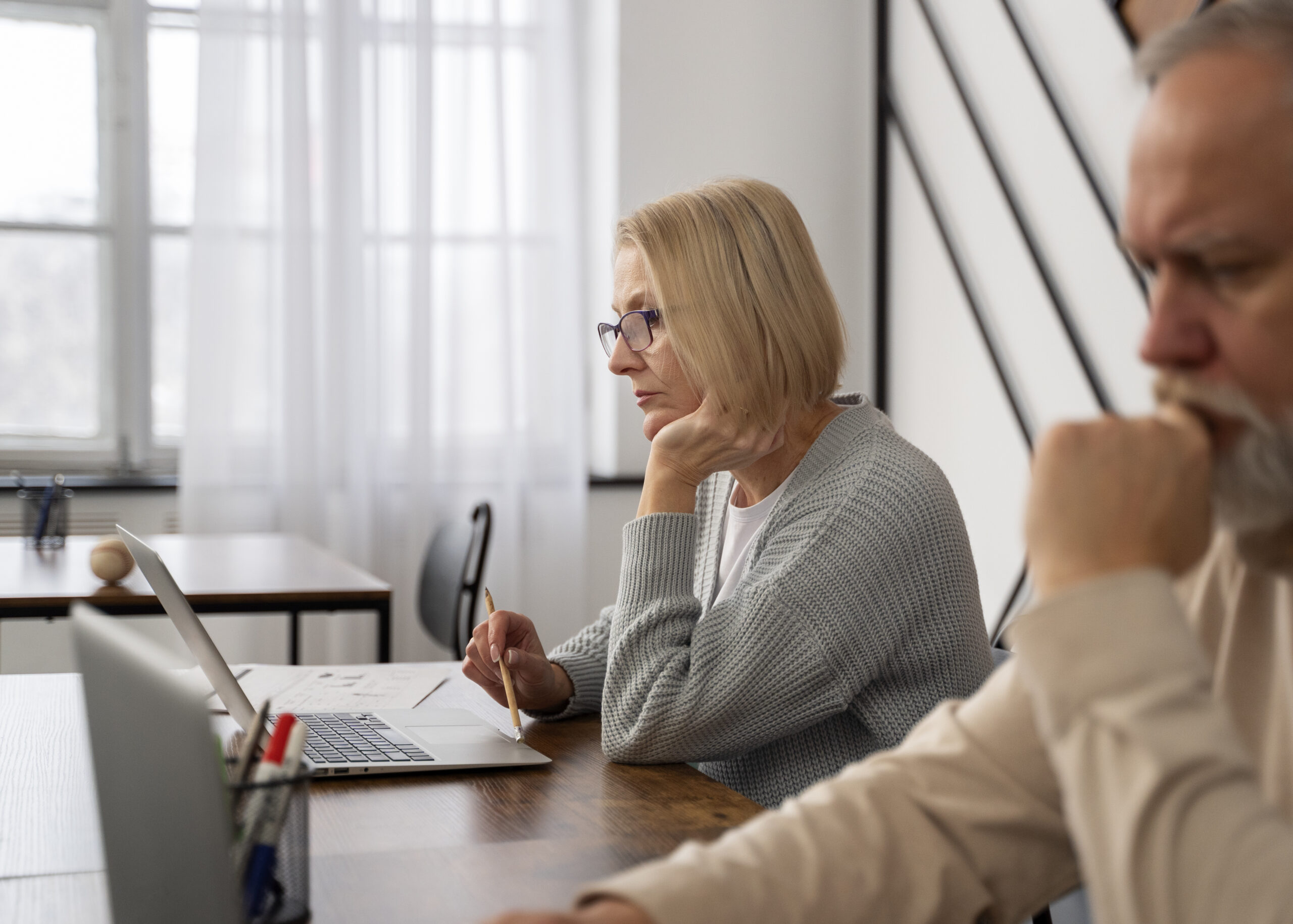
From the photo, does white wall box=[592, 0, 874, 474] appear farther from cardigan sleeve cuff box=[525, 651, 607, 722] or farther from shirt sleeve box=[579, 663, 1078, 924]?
shirt sleeve box=[579, 663, 1078, 924]

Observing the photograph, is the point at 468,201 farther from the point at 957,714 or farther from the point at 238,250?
the point at 957,714

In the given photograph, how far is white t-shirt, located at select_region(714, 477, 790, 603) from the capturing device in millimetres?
1531

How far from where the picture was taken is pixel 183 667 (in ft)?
1.84

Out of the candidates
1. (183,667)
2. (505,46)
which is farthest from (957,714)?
(505,46)

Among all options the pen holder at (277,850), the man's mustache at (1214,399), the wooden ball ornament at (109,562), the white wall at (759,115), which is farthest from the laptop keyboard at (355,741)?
the white wall at (759,115)

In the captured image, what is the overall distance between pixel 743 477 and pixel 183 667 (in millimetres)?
1082

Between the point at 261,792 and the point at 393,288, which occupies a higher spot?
the point at 393,288

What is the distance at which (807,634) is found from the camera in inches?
48.9

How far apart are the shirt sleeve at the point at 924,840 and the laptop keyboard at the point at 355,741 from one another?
48 cm

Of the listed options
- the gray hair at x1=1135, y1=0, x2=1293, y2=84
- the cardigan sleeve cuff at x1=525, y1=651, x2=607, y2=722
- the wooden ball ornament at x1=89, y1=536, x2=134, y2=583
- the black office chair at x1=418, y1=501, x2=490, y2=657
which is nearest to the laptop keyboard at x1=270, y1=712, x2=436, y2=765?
the cardigan sleeve cuff at x1=525, y1=651, x2=607, y2=722

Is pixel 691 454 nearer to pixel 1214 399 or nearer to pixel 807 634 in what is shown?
pixel 807 634

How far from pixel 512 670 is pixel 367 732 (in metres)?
0.21

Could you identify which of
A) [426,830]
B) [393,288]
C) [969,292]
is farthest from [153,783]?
[393,288]

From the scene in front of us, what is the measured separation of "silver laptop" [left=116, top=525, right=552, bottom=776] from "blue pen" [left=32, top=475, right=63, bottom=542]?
1844 millimetres
